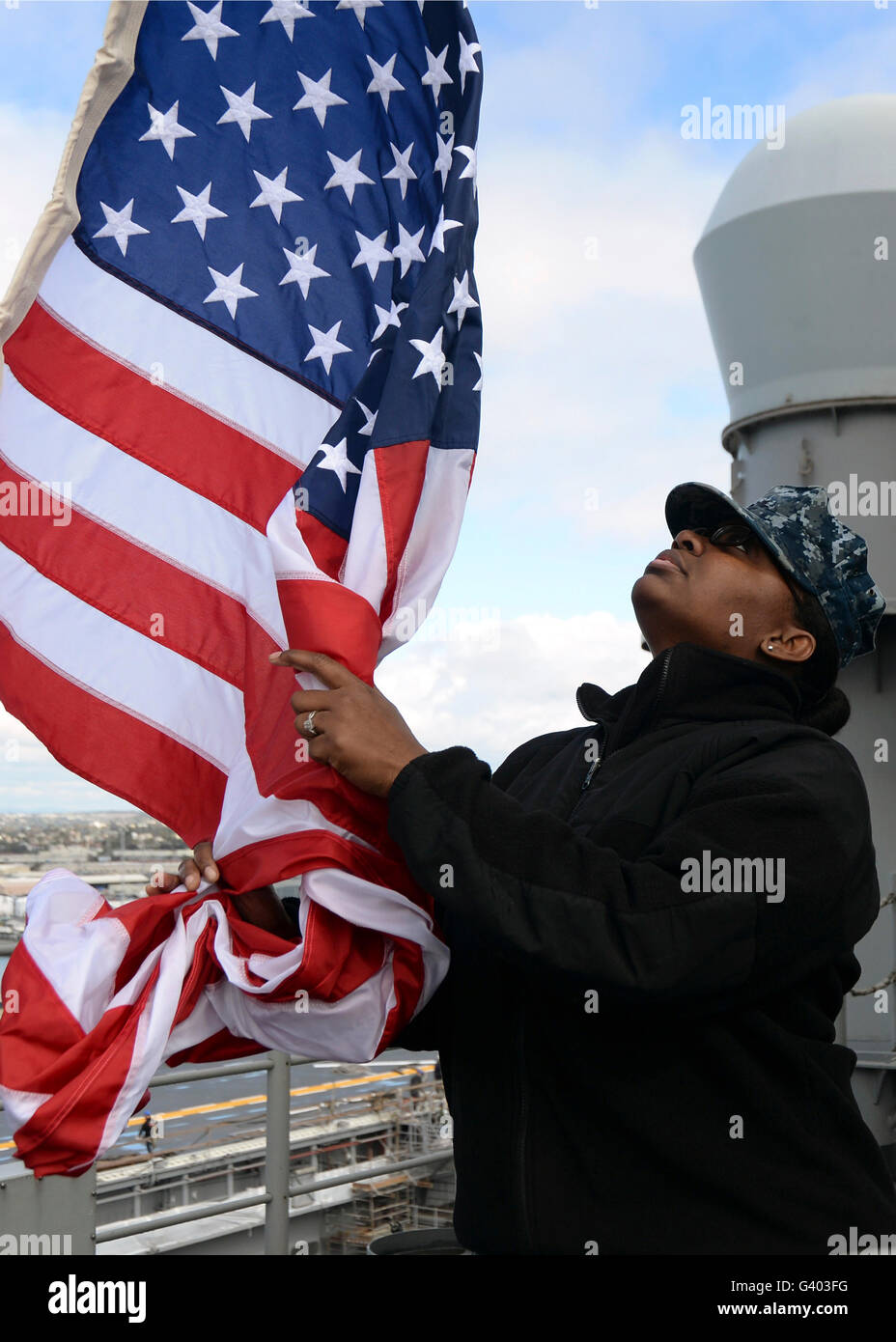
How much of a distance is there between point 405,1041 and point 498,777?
0.61m

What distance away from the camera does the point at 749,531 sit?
91.4 inches

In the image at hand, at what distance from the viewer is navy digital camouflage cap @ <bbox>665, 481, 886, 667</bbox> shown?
2277 mm

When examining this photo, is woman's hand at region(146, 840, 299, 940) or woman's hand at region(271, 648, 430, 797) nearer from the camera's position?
woman's hand at region(271, 648, 430, 797)

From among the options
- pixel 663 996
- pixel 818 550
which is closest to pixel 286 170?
pixel 818 550

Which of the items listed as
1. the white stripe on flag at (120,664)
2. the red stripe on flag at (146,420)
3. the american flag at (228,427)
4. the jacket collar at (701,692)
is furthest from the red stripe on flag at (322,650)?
the red stripe on flag at (146,420)

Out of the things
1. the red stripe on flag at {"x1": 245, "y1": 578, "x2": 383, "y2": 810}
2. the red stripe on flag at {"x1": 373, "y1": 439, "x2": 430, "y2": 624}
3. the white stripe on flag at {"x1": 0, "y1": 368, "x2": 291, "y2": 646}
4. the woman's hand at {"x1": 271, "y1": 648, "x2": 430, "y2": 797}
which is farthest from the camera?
the white stripe on flag at {"x1": 0, "y1": 368, "x2": 291, "y2": 646}

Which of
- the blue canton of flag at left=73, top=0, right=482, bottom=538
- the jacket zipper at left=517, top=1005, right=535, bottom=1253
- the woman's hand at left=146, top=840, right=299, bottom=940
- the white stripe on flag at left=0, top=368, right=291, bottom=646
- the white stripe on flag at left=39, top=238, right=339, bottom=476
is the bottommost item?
the jacket zipper at left=517, top=1005, right=535, bottom=1253

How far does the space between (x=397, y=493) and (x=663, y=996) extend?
1.02 meters

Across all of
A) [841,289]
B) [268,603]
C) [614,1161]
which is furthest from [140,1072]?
[841,289]

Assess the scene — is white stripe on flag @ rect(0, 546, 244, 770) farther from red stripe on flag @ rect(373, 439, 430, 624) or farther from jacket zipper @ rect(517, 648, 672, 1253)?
jacket zipper @ rect(517, 648, 672, 1253)

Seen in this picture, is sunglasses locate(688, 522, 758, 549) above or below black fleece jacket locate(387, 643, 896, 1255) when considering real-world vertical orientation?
above

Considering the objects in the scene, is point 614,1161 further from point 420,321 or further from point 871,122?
point 871,122

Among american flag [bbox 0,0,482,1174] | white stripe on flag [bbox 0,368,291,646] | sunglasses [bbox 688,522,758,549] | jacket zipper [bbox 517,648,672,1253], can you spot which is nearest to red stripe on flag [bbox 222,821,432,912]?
american flag [bbox 0,0,482,1174]
